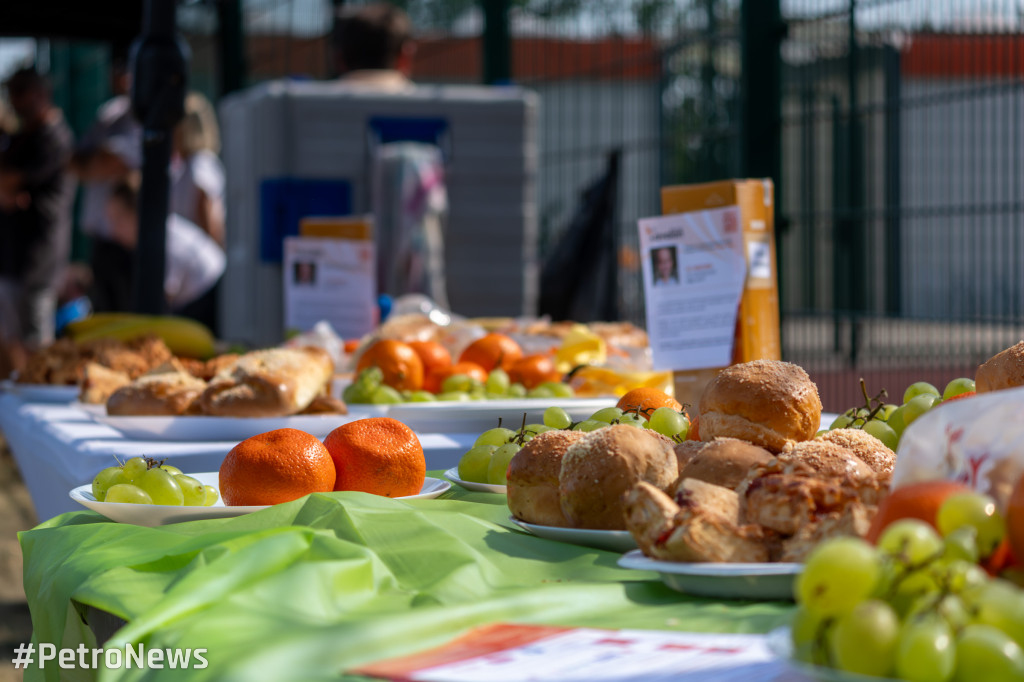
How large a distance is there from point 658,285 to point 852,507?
1156mm

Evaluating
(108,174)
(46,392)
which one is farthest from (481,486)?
(108,174)

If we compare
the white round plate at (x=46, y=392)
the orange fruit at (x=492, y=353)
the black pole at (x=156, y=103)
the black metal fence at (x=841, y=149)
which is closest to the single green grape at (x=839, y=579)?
the orange fruit at (x=492, y=353)

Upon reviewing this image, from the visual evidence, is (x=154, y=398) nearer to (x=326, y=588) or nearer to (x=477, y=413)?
(x=477, y=413)

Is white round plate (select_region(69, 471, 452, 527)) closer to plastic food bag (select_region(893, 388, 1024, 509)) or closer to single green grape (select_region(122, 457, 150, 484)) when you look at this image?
single green grape (select_region(122, 457, 150, 484))

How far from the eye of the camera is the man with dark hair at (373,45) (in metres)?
4.13

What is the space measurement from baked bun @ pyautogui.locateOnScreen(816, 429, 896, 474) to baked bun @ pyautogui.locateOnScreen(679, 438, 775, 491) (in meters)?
0.07

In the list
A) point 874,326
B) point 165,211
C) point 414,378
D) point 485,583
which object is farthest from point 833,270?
point 485,583

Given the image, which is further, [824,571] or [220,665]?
[220,665]

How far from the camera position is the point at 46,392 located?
8.43 feet

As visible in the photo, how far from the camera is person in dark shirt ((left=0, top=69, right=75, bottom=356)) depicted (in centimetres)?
656

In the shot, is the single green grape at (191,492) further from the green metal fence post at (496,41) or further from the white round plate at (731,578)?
the green metal fence post at (496,41)

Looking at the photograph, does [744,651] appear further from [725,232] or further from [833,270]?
[833,270]

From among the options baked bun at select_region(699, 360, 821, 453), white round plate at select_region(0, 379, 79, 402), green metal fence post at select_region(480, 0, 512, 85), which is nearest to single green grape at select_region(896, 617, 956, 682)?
baked bun at select_region(699, 360, 821, 453)

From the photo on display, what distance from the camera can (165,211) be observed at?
11.0ft
